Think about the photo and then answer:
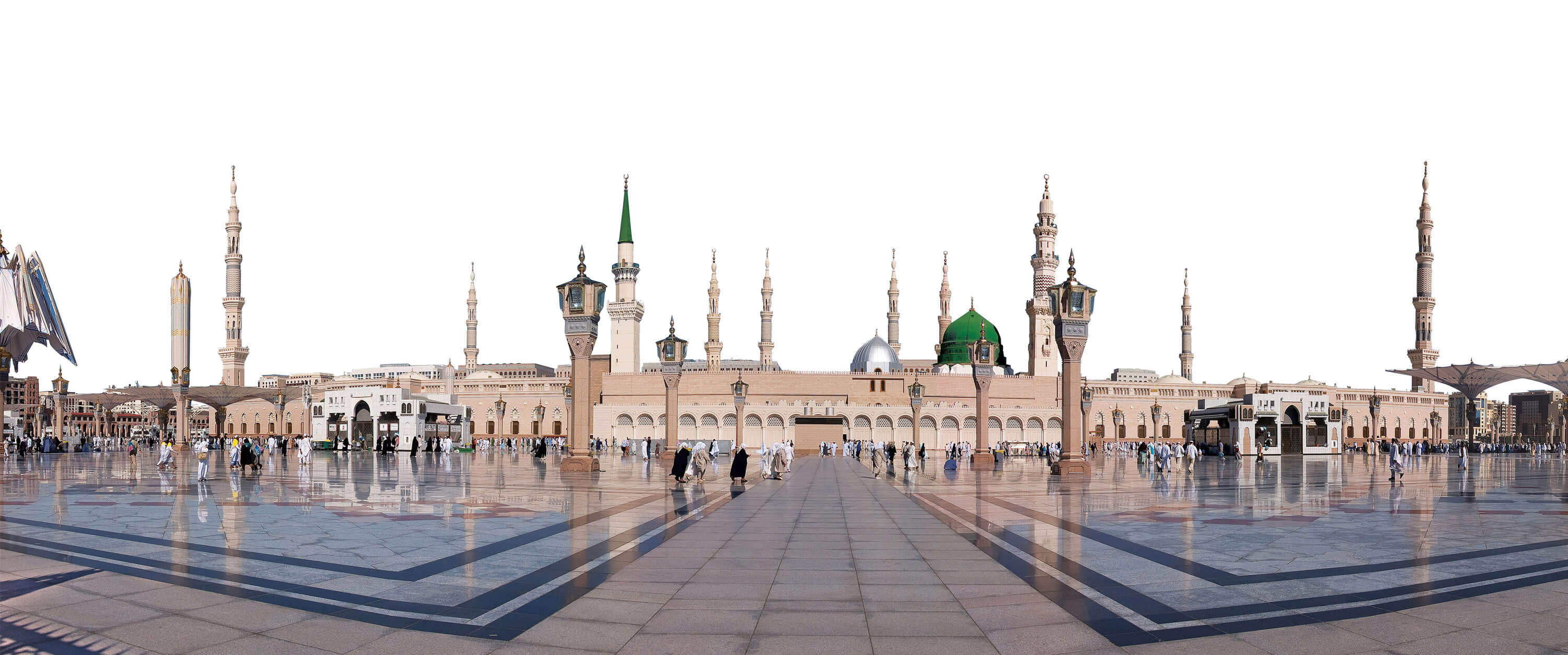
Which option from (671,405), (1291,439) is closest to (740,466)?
(671,405)

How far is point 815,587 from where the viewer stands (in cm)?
789

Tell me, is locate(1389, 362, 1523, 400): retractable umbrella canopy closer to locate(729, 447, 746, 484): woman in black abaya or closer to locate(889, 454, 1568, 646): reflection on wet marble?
locate(889, 454, 1568, 646): reflection on wet marble

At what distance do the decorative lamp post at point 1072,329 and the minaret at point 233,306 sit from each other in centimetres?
7109

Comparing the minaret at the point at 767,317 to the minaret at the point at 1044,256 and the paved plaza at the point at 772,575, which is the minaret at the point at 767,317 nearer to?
the minaret at the point at 1044,256

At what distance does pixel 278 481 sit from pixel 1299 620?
2185 centimetres

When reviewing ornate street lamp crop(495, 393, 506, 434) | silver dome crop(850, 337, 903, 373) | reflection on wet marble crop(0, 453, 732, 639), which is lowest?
ornate street lamp crop(495, 393, 506, 434)

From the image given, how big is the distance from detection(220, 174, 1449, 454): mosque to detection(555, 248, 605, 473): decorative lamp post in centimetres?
3259

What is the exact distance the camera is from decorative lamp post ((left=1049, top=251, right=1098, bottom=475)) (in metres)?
29.3

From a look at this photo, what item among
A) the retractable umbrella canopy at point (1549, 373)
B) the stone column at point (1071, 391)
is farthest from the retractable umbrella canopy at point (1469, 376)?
the stone column at point (1071, 391)

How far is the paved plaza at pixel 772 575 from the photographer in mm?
6086

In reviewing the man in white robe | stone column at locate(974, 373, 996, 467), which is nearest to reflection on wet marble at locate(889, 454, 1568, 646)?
the man in white robe

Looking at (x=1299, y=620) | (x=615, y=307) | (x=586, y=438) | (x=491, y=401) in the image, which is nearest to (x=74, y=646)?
(x=1299, y=620)

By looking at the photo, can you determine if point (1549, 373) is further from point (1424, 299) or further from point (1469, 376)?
point (1424, 299)

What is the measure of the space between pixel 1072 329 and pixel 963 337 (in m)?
58.0
